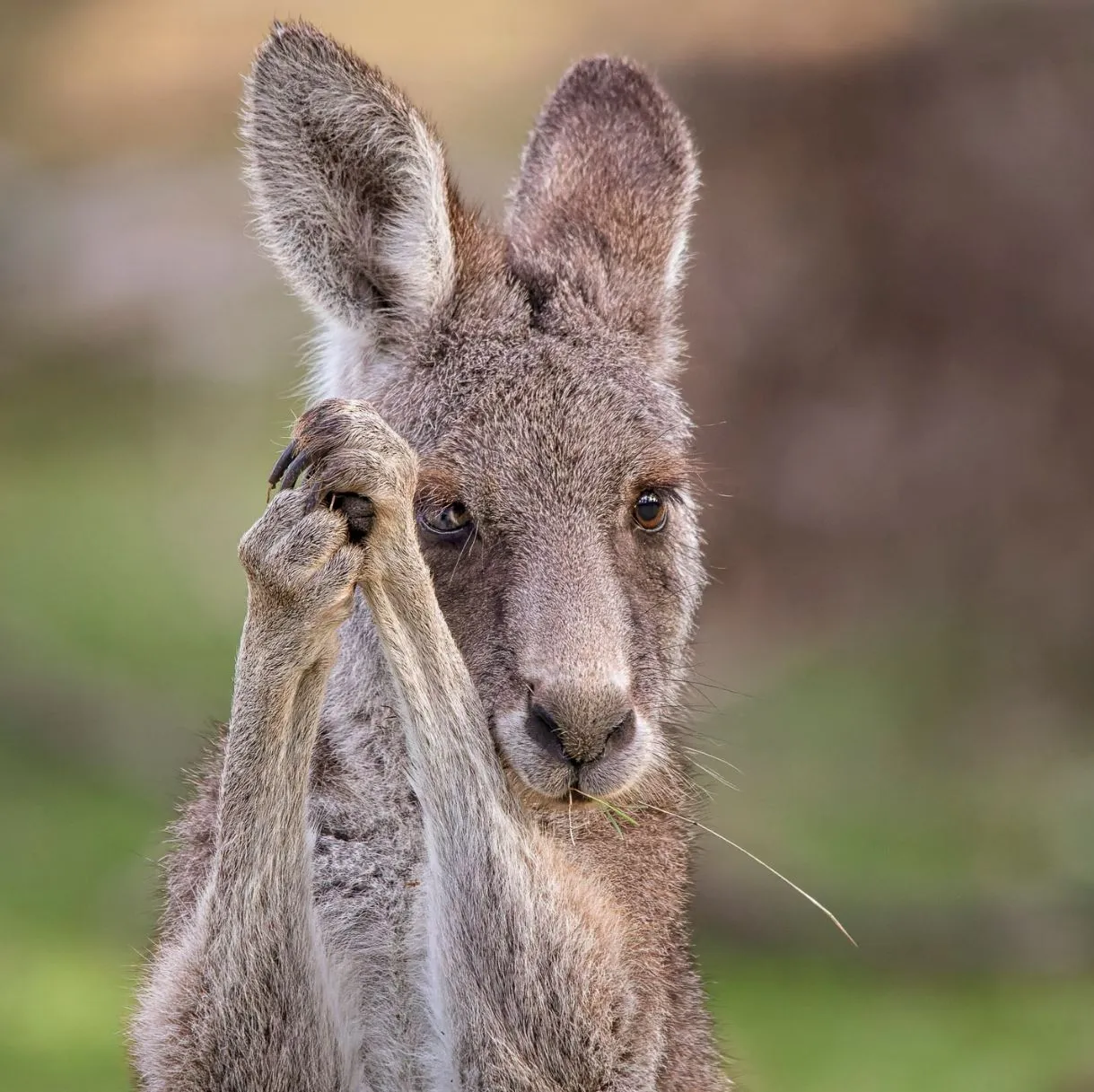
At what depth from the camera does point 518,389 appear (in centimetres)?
375

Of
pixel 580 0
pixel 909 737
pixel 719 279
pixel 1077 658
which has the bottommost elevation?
pixel 909 737

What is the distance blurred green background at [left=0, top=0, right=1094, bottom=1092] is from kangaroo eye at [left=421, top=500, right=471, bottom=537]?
5.33 m

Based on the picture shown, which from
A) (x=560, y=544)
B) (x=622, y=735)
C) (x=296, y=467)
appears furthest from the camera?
(x=560, y=544)

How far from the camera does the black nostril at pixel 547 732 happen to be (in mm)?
3240

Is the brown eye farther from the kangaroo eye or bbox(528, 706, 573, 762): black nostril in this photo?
bbox(528, 706, 573, 762): black nostril

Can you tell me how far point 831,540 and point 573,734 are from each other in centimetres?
744

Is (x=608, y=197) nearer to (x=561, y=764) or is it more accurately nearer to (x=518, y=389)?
(x=518, y=389)

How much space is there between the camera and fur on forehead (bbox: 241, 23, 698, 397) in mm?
3834

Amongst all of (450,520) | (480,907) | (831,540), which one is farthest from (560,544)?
(831,540)

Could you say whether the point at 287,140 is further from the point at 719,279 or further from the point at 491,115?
the point at 491,115

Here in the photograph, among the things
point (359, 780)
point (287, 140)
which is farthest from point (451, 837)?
point (287, 140)

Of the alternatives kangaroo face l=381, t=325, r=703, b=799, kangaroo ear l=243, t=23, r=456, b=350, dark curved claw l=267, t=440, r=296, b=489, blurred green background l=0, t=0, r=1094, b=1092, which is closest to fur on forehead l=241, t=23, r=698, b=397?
kangaroo ear l=243, t=23, r=456, b=350

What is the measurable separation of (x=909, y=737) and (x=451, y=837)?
7.12 m

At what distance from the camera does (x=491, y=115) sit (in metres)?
11.4
